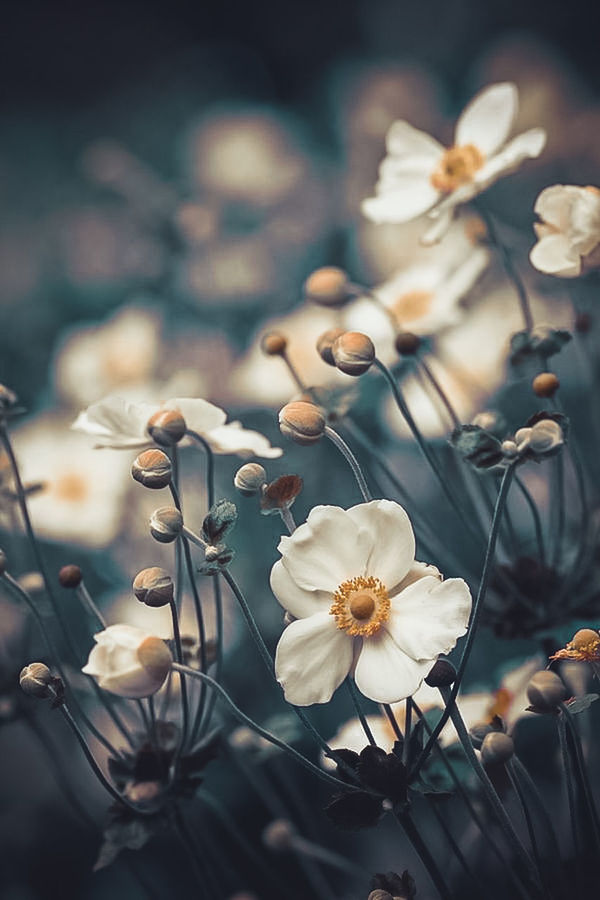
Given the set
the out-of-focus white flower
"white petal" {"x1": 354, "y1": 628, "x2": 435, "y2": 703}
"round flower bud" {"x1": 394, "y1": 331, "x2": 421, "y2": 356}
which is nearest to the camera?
"white petal" {"x1": 354, "y1": 628, "x2": 435, "y2": 703}

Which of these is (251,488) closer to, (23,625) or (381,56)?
(23,625)

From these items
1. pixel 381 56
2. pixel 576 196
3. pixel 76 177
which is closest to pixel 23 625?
pixel 576 196

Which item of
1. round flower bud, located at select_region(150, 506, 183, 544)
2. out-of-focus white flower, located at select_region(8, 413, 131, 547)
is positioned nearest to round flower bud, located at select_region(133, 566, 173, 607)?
round flower bud, located at select_region(150, 506, 183, 544)

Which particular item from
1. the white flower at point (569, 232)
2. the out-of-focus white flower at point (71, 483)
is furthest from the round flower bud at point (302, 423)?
the out-of-focus white flower at point (71, 483)

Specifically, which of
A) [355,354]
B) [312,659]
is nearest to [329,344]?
[355,354]

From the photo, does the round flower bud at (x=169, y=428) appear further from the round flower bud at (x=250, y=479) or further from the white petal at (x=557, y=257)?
the white petal at (x=557, y=257)

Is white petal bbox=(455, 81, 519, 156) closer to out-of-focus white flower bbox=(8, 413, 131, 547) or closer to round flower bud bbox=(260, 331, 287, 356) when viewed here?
round flower bud bbox=(260, 331, 287, 356)

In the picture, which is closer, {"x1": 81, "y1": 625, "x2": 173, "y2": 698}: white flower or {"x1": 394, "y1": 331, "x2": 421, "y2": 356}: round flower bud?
{"x1": 81, "y1": 625, "x2": 173, "y2": 698}: white flower
